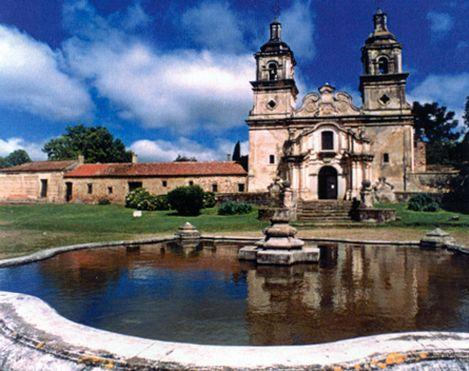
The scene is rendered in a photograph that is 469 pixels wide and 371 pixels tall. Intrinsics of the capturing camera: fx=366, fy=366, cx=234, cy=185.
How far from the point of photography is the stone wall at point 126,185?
1326 inches

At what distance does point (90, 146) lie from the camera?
184 feet

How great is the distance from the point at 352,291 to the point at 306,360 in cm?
317

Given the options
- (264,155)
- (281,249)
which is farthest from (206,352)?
(264,155)

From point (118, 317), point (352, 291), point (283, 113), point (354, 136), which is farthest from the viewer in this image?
point (283, 113)

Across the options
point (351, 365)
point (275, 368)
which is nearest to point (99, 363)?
point (275, 368)

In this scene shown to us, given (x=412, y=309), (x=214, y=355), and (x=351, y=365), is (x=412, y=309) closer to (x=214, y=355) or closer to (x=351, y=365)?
(x=351, y=365)

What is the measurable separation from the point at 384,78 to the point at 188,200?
794 inches

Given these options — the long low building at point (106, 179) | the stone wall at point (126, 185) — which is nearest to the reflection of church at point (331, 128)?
the stone wall at point (126, 185)

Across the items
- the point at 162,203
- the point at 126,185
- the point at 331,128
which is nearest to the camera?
the point at 162,203

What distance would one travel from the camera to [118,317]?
440 cm

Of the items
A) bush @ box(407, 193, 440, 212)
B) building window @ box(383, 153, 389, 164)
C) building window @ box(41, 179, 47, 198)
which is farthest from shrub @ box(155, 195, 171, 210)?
building window @ box(383, 153, 389, 164)

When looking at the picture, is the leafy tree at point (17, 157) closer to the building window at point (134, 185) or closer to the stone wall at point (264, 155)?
the building window at point (134, 185)

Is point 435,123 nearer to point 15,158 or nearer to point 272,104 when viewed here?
point 272,104

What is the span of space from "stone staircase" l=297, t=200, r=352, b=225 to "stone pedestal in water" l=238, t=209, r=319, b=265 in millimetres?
12569
